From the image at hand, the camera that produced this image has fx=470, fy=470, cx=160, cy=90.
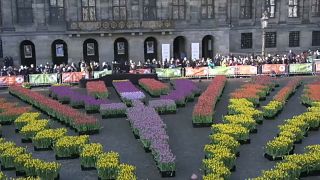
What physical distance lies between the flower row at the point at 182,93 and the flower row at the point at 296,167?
12.7 metres

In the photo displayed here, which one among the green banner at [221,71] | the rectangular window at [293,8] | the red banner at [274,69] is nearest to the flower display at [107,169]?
the green banner at [221,71]

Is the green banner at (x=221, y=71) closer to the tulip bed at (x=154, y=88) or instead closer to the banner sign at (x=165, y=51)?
the tulip bed at (x=154, y=88)

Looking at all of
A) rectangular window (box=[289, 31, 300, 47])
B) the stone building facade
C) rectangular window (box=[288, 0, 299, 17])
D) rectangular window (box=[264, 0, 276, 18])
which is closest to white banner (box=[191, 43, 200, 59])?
the stone building facade

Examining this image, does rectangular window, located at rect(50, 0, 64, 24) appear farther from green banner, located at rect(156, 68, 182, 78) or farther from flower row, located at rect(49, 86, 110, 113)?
flower row, located at rect(49, 86, 110, 113)

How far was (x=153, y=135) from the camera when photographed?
71.8 ft

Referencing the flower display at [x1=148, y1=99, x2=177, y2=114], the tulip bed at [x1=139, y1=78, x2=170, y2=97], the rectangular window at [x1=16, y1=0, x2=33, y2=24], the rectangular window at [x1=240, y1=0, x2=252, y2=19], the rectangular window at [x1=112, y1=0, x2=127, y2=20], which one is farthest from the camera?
the rectangular window at [x1=240, y1=0, x2=252, y2=19]

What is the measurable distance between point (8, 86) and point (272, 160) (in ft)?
88.6

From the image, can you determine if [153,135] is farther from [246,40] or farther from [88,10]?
[246,40]

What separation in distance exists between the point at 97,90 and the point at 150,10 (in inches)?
757

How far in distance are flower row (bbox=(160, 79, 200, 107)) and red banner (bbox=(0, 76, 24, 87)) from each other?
13.7 m

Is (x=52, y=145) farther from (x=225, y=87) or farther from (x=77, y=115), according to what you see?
(x=225, y=87)

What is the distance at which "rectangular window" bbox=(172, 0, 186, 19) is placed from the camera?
51844 mm

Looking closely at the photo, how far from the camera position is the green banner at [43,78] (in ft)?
134

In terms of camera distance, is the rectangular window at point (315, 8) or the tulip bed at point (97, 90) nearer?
the tulip bed at point (97, 90)
